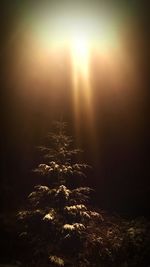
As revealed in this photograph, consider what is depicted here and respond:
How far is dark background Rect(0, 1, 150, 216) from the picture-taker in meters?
11.2

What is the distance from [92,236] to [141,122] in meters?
5.33

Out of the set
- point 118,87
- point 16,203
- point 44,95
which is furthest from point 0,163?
point 118,87

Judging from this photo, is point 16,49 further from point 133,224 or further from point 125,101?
point 133,224

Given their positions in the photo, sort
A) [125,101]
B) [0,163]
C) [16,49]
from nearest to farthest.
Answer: [0,163]
[125,101]
[16,49]

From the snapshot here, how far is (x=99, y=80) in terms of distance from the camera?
13.0 meters

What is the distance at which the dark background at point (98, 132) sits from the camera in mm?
11172

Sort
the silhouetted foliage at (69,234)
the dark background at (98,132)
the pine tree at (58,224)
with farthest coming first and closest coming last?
1. the dark background at (98,132)
2. the pine tree at (58,224)
3. the silhouetted foliage at (69,234)

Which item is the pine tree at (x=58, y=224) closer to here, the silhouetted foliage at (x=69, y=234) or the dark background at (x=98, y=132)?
the silhouetted foliage at (x=69, y=234)

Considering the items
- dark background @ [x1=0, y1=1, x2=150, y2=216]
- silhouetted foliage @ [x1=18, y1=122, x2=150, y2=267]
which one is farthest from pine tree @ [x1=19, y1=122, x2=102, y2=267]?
dark background @ [x1=0, y1=1, x2=150, y2=216]

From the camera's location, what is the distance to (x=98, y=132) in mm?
12281

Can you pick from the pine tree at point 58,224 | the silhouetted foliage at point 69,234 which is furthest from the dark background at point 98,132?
the pine tree at point 58,224

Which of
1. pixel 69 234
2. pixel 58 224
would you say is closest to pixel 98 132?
pixel 58 224

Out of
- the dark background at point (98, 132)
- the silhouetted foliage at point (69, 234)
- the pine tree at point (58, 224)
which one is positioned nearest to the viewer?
the silhouetted foliage at point (69, 234)

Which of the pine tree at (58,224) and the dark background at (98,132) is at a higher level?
the dark background at (98,132)
